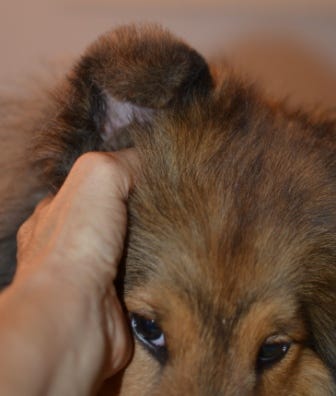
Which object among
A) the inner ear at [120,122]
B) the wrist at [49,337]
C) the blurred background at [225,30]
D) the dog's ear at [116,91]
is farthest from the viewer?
the blurred background at [225,30]

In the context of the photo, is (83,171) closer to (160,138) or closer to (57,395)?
(160,138)

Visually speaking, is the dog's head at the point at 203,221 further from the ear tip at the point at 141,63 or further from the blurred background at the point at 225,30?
the blurred background at the point at 225,30

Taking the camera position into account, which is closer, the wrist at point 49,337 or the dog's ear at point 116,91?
the wrist at point 49,337

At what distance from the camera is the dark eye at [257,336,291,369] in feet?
5.08

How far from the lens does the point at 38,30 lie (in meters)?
3.44

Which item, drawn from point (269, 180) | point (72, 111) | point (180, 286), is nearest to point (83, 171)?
point (72, 111)

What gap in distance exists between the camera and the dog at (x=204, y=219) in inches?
59.3

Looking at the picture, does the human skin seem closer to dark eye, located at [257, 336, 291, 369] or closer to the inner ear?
the inner ear

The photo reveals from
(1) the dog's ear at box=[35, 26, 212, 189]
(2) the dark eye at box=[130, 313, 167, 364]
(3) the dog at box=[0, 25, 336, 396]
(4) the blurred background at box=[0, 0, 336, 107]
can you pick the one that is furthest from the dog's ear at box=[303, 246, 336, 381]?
(4) the blurred background at box=[0, 0, 336, 107]

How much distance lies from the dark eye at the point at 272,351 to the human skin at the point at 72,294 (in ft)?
1.02

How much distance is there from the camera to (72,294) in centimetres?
123

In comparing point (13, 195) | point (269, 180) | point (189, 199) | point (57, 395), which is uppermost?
point (269, 180)

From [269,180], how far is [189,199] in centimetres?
19

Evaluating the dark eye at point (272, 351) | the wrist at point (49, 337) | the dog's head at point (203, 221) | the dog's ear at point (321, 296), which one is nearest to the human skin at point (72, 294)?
the wrist at point (49, 337)
